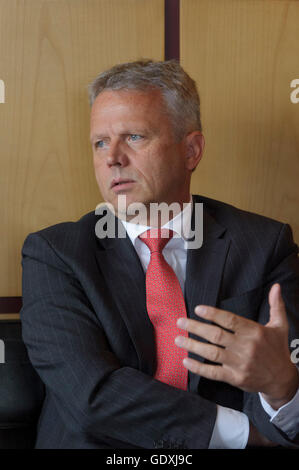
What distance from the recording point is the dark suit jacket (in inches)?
54.2

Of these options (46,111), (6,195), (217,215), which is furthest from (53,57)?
(217,215)

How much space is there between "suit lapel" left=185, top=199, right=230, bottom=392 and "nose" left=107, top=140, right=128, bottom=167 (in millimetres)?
327

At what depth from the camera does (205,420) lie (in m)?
1.38

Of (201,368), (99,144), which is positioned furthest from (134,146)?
(201,368)

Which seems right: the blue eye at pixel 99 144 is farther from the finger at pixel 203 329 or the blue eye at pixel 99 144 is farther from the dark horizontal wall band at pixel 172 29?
the finger at pixel 203 329

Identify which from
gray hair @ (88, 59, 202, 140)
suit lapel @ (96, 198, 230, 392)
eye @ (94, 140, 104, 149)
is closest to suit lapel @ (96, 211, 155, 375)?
suit lapel @ (96, 198, 230, 392)

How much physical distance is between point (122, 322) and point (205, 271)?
28 cm

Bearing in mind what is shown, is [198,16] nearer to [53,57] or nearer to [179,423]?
[53,57]

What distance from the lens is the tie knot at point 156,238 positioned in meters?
1.64

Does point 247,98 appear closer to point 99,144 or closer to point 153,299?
point 99,144

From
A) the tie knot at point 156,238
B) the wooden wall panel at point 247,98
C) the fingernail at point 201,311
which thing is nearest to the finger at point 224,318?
the fingernail at point 201,311

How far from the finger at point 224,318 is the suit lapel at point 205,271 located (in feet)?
1.12

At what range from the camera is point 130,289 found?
158 cm

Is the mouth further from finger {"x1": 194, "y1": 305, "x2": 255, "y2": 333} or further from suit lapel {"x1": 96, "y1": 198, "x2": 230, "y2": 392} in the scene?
finger {"x1": 194, "y1": 305, "x2": 255, "y2": 333}
